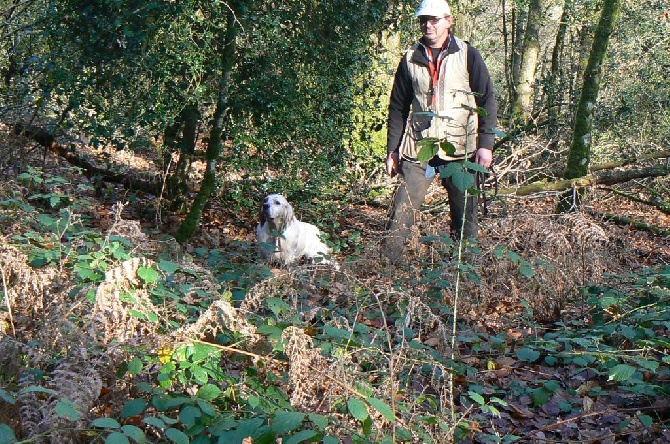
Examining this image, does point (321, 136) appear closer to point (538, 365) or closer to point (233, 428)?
point (538, 365)

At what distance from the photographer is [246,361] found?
3.21 metres

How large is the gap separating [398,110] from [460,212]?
982 millimetres

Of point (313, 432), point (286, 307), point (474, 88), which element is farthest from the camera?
point (474, 88)

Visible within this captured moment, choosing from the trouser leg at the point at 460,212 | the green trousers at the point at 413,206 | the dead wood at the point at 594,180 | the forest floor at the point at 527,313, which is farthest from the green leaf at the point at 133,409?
the dead wood at the point at 594,180

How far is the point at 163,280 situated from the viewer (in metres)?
3.62

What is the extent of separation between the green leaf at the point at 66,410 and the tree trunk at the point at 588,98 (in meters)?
6.83

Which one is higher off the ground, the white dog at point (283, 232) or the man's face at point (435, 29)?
A: the man's face at point (435, 29)

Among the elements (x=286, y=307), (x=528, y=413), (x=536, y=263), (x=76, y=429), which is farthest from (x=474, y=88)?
(x=76, y=429)

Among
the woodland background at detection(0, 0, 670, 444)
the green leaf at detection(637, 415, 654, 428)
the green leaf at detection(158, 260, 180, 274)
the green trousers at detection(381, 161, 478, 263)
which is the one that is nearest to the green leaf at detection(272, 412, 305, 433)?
the woodland background at detection(0, 0, 670, 444)

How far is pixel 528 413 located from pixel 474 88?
273 cm

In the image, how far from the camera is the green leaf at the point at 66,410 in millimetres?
2328

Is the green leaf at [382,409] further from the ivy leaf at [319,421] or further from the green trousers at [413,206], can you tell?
the green trousers at [413,206]

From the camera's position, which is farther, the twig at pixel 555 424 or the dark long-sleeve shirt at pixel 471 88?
the dark long-sleeve shirt at pixel 471 88

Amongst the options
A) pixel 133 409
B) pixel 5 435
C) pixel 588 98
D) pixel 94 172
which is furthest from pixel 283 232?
pixel 5 435
